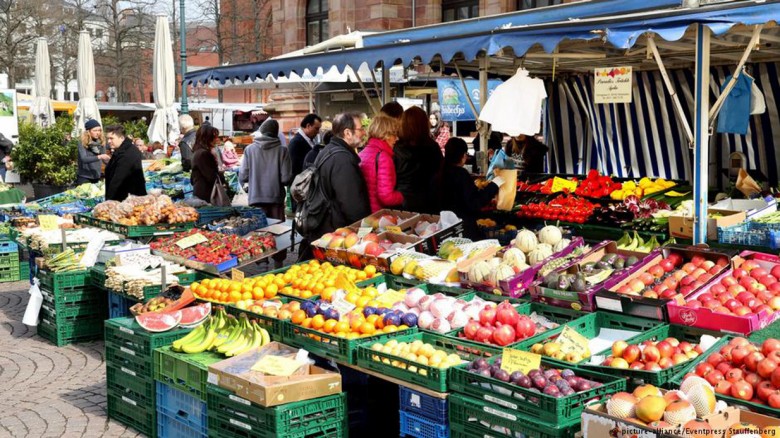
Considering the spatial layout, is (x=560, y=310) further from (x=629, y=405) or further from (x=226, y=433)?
(x=226, y=433)

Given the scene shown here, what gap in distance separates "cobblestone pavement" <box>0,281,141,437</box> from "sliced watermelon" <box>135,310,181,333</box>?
807mm

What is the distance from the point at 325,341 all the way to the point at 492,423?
4.57 feet

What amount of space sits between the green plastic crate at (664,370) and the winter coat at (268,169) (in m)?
6.72

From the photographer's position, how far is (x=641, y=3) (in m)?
8.98

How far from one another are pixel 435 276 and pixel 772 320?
237cm

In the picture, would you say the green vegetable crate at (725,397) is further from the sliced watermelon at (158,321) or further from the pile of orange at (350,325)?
the sliced watermelon at (158,321)

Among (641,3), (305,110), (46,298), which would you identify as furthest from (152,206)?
(305,110)

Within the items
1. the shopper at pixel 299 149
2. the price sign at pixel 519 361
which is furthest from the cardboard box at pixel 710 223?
the shopper at pixel 299 149

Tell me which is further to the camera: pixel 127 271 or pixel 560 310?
pixel 127 271

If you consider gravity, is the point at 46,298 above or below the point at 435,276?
below

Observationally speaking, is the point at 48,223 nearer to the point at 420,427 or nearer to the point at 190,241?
the point at 190,241

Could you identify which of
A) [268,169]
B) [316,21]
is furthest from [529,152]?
[316,21]

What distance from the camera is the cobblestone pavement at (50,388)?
6.15 m

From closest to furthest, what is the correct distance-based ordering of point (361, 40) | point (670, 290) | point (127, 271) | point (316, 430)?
1. point (316, 430)
2. point (670, 290)
3. point (127, 271)
4. point (361, 40)
